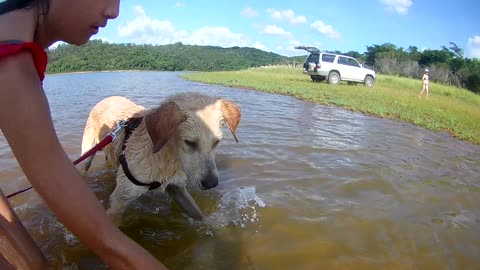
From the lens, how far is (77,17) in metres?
1.46

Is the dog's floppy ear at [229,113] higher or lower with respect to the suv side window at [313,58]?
lower

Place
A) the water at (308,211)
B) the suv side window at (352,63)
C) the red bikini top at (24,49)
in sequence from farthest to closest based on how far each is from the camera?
the suv side window at (352,63), the water at (308,211), the red bikini top at (24,49)

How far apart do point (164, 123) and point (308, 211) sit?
233 centimetres

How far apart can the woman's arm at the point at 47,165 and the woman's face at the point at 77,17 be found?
0.31 meters

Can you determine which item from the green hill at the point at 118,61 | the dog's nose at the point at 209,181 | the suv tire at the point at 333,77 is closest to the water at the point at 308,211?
the dog's nose at the point at 209,181

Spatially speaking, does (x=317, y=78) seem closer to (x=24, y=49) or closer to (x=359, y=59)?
(x=24, y=49)

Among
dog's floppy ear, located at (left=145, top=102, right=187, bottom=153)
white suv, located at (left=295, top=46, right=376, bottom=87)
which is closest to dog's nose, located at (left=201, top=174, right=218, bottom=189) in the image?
dog's floppy ear, located at (left=145, top=102, right=187, bottom=153)

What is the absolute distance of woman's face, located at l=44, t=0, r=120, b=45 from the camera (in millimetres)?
1424

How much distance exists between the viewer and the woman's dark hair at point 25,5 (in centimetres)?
136

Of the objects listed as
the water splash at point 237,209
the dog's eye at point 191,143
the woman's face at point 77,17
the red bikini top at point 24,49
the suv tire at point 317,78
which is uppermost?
the woman's face at point 77,17

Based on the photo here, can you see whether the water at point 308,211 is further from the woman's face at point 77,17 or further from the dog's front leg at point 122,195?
the woman's face at point 77,17

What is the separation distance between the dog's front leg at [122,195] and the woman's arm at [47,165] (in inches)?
101

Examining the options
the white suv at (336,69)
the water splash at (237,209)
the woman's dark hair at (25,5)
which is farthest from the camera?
the white suv at (336,69)

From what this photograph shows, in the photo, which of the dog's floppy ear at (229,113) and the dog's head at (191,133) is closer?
the dog's head at (191,133)
